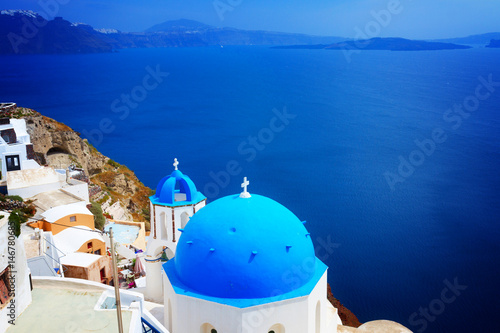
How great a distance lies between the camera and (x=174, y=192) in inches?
617

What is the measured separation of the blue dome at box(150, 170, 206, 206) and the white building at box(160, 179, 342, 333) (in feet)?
11.6

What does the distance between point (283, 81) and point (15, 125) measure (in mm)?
94577

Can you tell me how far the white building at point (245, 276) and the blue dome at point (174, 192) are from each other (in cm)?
355

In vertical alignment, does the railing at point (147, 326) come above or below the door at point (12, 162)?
below

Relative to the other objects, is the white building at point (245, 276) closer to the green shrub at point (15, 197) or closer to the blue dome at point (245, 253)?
the blue dome at point (245, 253)

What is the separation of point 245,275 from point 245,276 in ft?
0.08

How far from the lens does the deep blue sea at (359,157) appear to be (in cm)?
3138

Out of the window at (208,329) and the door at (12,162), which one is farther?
the door at (12,162)

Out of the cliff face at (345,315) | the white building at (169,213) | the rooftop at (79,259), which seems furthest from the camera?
the cliff face at (345,315)

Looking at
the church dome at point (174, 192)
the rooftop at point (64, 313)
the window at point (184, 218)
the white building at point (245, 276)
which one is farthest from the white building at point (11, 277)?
the window at point (184, 218)

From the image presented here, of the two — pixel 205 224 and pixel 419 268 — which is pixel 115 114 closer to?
pixel 419 268

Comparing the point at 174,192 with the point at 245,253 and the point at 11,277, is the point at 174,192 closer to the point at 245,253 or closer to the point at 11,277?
the point at 245,253

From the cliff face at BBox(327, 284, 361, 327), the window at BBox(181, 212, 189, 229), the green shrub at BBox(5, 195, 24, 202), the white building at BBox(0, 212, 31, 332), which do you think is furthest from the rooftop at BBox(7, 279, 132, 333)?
the cliff face at BBox(327, 284, 361, 327)

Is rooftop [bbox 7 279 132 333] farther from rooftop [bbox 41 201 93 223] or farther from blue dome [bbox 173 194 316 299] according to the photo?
rooftop [bbox 41 201 93 223]
